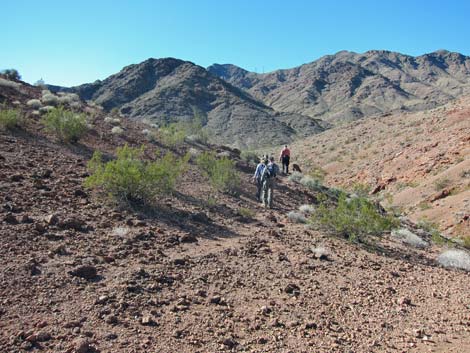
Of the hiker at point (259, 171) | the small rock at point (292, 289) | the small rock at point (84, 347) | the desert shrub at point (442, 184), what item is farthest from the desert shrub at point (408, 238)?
the desert shrub at point (442, 184)

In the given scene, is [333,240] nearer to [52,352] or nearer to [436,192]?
[52,352]

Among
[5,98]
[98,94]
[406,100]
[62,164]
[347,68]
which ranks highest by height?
[347,68]

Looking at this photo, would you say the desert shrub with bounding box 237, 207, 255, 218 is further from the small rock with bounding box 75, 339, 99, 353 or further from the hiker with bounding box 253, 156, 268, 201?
the small rock with bounding box 75, 339, 99, 353

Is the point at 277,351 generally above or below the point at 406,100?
below

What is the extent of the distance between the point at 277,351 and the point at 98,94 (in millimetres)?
79479

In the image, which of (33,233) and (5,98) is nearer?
(33,233)

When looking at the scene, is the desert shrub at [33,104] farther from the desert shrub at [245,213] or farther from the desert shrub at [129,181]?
the desert shrub at [245,213]

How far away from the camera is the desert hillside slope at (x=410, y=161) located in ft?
58.0

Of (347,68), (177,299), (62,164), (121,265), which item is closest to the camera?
(177,299)

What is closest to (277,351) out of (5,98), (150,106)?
(5,98)

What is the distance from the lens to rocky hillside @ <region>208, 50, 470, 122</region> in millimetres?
98438

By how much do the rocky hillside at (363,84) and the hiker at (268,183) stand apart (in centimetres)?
6715

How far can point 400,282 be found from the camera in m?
7.23

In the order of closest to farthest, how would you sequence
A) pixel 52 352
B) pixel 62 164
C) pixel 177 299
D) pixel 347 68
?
pixel 52 352 < pixel 177 299 < pixel 62 164 < pixel 347 68
